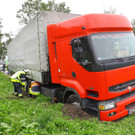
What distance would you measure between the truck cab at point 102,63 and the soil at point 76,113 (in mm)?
216

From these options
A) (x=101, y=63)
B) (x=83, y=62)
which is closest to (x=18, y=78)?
(x=83, y=62)

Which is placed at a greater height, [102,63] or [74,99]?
[102,63]

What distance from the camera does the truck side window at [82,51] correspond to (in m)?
4.03

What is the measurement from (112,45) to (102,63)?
0.69m

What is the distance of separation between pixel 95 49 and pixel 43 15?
3.16 m

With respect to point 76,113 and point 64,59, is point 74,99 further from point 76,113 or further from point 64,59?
point 64,59

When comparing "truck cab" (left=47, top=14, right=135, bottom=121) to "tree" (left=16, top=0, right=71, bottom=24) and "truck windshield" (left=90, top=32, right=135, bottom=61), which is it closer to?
"truck windshield" (left=90, top=32, right=135, bottom=61)

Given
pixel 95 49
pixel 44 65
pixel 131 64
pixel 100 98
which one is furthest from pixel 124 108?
pixel 44 65

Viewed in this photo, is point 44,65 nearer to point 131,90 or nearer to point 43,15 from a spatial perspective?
point 43,15

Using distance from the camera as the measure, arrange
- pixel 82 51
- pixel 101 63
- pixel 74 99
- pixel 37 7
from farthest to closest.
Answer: pixel 37 7, pixel 74 99, pixel 82 51, pixel 101 63

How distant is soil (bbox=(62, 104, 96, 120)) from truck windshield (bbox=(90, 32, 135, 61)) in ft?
5.25

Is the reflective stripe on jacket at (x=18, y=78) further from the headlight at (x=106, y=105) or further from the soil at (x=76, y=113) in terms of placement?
the headlight at (x=106, y=105)

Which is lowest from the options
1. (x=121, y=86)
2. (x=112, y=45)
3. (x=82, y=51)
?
(x=121, y=86)

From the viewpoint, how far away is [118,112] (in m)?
4.00
